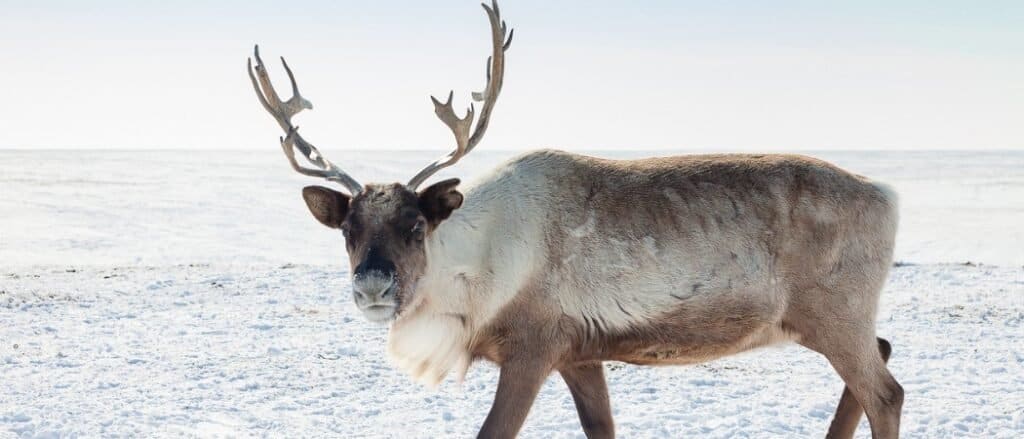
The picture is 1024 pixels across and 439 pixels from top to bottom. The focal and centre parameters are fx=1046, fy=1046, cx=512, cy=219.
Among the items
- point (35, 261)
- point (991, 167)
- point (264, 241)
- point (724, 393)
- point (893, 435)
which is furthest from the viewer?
point (991, 167)

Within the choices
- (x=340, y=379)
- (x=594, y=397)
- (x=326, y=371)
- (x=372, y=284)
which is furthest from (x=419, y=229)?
(x=326, y=371)

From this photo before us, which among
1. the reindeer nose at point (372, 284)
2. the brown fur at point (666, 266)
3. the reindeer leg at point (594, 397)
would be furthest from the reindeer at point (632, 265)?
the reindeer leg at point (594, 397)

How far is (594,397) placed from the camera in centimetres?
565

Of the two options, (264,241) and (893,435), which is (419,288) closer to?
(893,435)

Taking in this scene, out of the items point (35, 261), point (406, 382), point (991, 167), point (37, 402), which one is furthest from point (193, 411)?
point (991, 167)

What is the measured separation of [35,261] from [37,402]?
40.6 ft

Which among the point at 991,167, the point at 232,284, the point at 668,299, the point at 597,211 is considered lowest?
the point at 991,167

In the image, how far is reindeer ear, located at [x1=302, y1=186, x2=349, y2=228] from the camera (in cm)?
496

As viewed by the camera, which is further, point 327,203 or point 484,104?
point 484,104

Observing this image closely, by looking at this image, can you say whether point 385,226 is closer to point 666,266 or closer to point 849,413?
point 666,266

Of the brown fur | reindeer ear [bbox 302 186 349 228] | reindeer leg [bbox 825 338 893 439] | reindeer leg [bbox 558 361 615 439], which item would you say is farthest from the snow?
reindeer ear [bbox 302 186 349 228]

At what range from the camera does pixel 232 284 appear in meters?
11.9

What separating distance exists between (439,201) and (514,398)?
0.99 metres

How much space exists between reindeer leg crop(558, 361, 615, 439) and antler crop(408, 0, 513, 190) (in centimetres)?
133
